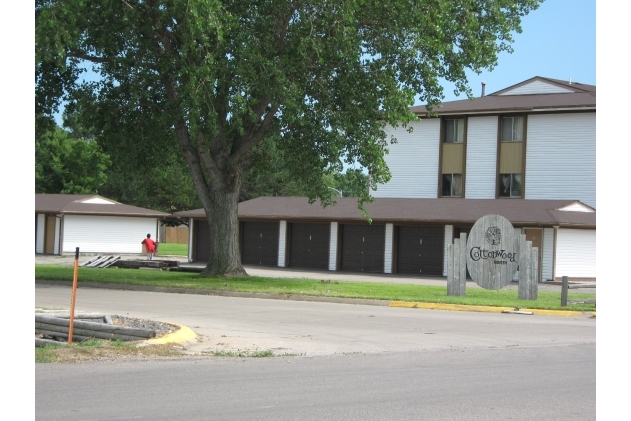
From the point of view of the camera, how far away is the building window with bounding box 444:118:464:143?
4459cm

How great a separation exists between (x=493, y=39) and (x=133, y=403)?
940 inches

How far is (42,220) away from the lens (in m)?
56.1

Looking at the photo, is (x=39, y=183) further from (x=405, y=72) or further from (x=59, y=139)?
(x=405, y=72)

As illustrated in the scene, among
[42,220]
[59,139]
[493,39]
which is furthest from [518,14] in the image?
[59,139]

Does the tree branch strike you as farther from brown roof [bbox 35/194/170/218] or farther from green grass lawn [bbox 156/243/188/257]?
green grass lawn [bbox 156/243/188/257]

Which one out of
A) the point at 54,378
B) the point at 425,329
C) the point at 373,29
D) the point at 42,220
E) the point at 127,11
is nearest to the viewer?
the point at 54,378

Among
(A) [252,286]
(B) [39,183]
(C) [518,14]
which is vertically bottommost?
(A) [252,286]

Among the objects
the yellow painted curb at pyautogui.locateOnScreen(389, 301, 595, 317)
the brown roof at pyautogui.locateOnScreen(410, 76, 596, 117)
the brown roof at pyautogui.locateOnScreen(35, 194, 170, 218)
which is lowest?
the yellow painted curb at pyautogui.locateOnScreen(389, 301, 595, 317)

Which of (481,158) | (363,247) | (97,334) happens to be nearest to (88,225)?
(363,247)

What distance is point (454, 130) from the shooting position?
147 feet

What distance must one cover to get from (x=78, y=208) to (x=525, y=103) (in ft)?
94.5

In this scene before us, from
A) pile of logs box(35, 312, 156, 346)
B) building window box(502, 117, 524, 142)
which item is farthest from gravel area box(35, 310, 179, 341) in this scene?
building window box(502, 117, 524, 142)

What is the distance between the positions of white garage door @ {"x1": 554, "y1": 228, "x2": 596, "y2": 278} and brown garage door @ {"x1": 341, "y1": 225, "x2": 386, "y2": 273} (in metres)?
8.59

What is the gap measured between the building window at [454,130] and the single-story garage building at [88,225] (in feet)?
65.7
